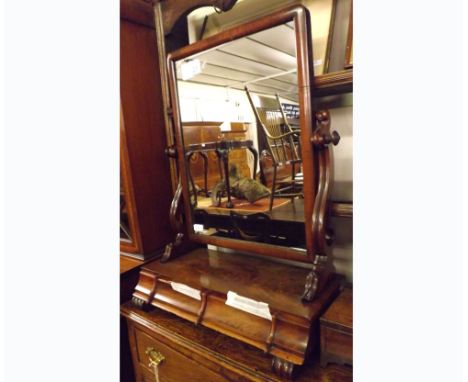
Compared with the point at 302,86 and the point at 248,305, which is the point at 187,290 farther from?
the point at 302,86

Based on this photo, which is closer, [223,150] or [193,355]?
[193,355]

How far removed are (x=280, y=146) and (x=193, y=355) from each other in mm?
625

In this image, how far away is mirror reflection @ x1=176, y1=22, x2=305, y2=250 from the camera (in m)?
0.74

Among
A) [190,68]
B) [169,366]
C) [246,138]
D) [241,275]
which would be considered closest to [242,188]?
[246,138]

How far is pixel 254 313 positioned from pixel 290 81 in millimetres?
592

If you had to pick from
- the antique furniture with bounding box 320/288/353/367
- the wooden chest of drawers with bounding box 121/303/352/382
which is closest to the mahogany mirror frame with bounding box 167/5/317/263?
the antique furniture with bounding box 320/288/353/367

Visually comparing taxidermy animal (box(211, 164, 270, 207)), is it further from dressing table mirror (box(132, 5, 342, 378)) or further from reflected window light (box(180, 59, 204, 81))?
reflected window light (box(180, 59, 204, 81))

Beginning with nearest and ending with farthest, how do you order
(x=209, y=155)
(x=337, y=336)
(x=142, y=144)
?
1. (x=337, y=336)
2. (x=209, y=155)
3. (x=142, y=144)

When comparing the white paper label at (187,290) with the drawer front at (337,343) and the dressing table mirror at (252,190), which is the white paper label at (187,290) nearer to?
the dressing table mirror at (252,190)

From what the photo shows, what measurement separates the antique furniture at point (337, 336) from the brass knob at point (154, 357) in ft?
1.63

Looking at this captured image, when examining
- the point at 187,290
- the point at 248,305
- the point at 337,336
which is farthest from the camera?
the point at 187,290

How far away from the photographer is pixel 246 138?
85cm

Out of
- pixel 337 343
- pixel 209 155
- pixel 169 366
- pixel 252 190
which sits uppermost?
pixel 209 155

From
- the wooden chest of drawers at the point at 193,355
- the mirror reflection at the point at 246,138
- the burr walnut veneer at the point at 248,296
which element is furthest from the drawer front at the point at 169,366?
the mirror reflection at the point at 246,138
